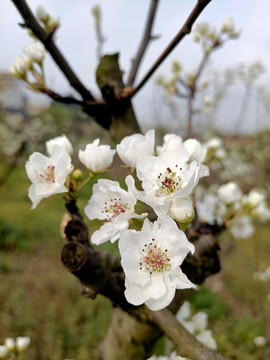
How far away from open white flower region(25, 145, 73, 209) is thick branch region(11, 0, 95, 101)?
32cm

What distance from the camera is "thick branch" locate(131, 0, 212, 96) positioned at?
69 cm

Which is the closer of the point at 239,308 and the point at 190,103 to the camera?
the point at 190,103

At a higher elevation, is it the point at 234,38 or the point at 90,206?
the point at 90,206

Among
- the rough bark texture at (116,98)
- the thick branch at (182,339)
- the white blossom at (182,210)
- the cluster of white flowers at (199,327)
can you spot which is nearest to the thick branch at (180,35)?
the rough bark texture at (116,98)

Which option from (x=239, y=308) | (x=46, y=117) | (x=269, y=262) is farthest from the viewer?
(x=46, y=117)

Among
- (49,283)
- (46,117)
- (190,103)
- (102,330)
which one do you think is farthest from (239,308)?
(46,117)

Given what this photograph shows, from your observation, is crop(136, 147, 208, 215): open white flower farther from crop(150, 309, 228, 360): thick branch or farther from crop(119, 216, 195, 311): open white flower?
crop(150, 309, 228, 360): thick branch

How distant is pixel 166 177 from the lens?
2.29 ft

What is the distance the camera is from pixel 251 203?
1207 millimetres

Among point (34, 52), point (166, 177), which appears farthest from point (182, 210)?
point (34, 52)

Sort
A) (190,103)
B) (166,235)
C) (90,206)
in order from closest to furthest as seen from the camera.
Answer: (166,235) → (90,206) → (190,103)

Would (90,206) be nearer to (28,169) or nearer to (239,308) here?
(28,169)

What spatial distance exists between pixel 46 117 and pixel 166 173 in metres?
17.9

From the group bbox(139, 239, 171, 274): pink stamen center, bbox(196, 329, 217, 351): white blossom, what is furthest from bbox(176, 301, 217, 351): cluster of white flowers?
bbox(139, 239, 171, 274): pink stamen center
